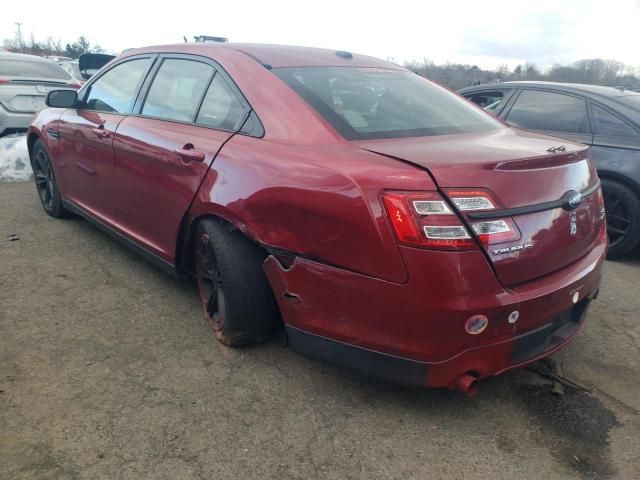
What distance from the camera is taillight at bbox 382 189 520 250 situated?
6.68 feet

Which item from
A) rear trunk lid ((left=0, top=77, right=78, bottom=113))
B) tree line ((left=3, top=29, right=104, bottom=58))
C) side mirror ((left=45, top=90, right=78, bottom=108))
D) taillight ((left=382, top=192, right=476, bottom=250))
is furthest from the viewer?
tree line ((left=3, top=29, right=104, bottom=58))

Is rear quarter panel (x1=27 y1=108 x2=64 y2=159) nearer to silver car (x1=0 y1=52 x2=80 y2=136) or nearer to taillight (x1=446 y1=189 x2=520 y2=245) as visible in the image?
silver car (x1=0 y1=52 x2=80 y2=136)

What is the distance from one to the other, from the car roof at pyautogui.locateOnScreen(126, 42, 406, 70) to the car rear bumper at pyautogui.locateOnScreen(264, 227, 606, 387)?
118cm

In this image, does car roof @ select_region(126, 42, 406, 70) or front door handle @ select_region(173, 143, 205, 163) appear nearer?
front door handle @ select_region(173, 143, 205, 163)

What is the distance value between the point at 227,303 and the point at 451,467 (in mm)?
1267

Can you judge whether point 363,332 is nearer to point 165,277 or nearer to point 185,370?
point 185,370

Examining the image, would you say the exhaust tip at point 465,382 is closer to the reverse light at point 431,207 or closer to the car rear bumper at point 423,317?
the car rear bumper at point 423,317

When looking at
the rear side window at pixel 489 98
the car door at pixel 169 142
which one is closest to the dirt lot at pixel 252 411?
the car door at pixel 169 142

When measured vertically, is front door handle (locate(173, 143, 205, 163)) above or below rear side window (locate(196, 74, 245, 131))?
below

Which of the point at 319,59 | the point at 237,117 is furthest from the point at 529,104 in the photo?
the point at 237,117

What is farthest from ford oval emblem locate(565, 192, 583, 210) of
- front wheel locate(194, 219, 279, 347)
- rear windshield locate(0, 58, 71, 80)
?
rear windshield locate(0, 58, 71, 80)

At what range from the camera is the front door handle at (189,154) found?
2.85m

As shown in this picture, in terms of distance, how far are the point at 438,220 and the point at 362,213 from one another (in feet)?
0.92

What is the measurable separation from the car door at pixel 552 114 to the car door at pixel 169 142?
325 cm
